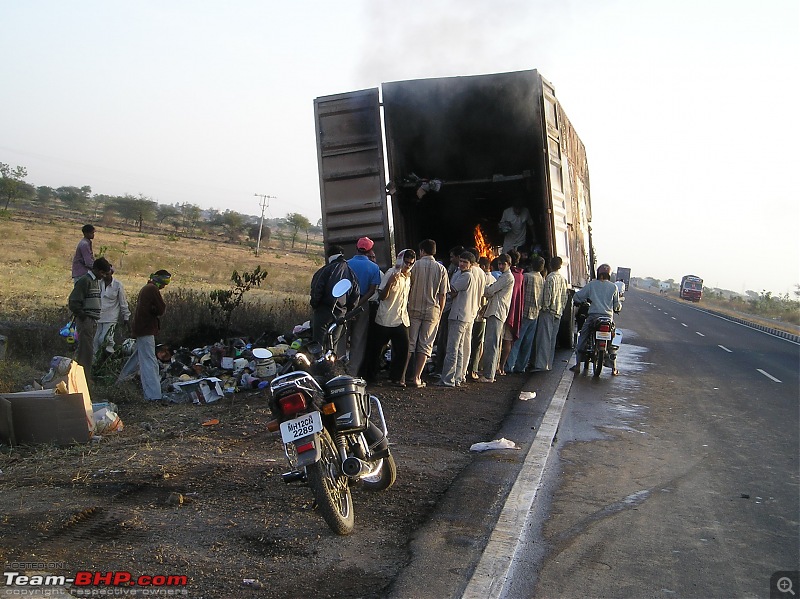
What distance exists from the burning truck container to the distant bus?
60.7 metres

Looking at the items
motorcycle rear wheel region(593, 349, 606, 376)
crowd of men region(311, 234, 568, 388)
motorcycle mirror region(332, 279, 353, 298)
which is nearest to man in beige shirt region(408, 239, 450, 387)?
crowd of men region(311, 234, 568, 388)

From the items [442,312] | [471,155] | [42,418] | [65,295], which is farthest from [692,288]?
[42,418]

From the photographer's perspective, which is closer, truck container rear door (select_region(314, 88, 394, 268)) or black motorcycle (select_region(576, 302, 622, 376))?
truck container rear door (select_region(314, 88, 394, 268))

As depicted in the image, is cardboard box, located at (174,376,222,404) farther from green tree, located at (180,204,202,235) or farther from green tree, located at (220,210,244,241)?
green tree, located at (180,204,202,235)

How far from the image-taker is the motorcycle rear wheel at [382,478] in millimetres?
5699

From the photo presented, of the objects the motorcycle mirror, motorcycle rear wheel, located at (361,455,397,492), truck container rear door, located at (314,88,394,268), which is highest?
truck container rear door, located at (314,88,394,268)

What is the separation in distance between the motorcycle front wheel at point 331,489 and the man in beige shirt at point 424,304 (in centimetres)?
544

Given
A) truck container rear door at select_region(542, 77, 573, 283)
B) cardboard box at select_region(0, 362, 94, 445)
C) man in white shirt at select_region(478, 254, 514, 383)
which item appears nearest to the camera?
cardboard box at select_region(0, 362, 94, 445)

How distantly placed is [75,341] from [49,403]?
4141 millimetres

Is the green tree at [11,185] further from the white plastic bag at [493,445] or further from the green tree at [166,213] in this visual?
the white plastic bag at [493,445]

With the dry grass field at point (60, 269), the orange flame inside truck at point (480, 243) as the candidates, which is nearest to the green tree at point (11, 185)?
the dry grass field at point (60, 269)

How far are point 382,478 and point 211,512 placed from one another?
Result: 125 cm

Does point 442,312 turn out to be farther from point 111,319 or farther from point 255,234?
point 255,234

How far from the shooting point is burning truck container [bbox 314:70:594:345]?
40.0 ft
